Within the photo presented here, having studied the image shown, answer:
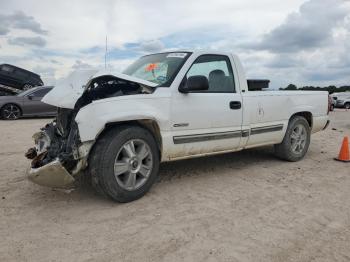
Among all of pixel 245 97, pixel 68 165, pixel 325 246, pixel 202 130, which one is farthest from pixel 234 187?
pixel 68 165

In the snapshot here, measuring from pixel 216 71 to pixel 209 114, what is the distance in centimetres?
84

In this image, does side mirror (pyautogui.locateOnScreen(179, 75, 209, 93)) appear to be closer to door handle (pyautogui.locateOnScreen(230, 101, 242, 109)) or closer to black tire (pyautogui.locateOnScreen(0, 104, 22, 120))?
door handle (pyautogui.locateOnScreen(230, 101, 242, 109))

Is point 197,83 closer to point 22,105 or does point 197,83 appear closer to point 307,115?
point 307,115

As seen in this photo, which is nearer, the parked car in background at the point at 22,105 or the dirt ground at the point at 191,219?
the dirt ground at the point at 191,219

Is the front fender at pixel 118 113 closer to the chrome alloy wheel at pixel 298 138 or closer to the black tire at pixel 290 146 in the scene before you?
the black tire at pixel 290 146

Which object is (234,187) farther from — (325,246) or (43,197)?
(43,197)

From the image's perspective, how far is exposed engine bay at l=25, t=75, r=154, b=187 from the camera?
13.4ft

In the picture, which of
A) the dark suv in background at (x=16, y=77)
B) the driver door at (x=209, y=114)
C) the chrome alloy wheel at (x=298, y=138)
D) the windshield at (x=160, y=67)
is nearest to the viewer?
the driver door at (x=209, y=114)

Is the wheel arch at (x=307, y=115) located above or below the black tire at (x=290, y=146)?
above

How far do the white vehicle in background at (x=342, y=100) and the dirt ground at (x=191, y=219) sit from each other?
2278 centimetres

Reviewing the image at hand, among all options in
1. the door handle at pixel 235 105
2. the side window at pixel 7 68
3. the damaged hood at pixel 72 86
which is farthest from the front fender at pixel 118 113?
the side window at pixel 7 68

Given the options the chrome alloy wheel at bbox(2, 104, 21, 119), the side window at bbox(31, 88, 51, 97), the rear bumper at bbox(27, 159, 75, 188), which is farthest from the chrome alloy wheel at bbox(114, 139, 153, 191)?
the chrome alloy wheel at bbox(2, 104, 21, 119)

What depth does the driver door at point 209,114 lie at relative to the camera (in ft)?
15.8

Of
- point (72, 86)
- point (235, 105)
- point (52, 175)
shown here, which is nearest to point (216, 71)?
point (235, 105)
